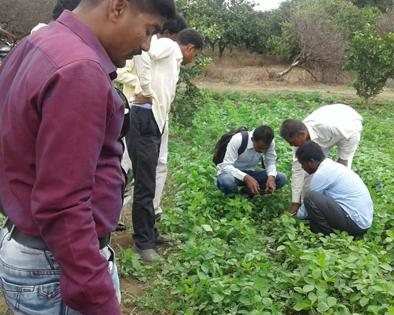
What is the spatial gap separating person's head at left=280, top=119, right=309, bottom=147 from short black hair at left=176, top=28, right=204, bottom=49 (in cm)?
123

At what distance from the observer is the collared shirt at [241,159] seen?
5.08 metres

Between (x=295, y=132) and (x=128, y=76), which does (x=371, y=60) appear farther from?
(x=128, y=76)

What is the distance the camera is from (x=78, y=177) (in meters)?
1.25

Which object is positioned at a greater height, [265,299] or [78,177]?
[78,177]

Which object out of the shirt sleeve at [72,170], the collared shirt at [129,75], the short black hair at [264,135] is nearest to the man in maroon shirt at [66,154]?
the shirt sleeve at [72,170]

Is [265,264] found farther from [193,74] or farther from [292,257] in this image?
[193,74]

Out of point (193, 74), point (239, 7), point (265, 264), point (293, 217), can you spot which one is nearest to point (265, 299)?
point (265, 264)

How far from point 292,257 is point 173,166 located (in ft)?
10.4

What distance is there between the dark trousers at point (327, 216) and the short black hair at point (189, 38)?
1.59 m

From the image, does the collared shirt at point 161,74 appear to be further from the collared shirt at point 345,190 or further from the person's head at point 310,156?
the collared shirt at point 345,190

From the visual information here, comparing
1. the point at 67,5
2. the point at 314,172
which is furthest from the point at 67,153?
the point at 314,172

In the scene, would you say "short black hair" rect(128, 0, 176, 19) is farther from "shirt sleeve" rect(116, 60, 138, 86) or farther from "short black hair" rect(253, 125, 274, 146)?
"short black hair" rect(253, 125, 274, 146)

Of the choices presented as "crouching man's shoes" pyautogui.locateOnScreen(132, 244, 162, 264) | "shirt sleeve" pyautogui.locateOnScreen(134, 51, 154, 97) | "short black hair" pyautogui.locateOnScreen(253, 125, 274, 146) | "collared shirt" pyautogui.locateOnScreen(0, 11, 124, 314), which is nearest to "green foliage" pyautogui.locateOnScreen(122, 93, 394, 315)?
"crouching man's shoes" pyautogui.locateOnScreen(132, 244, 162, 264)

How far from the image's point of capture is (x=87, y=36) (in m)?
1.36
